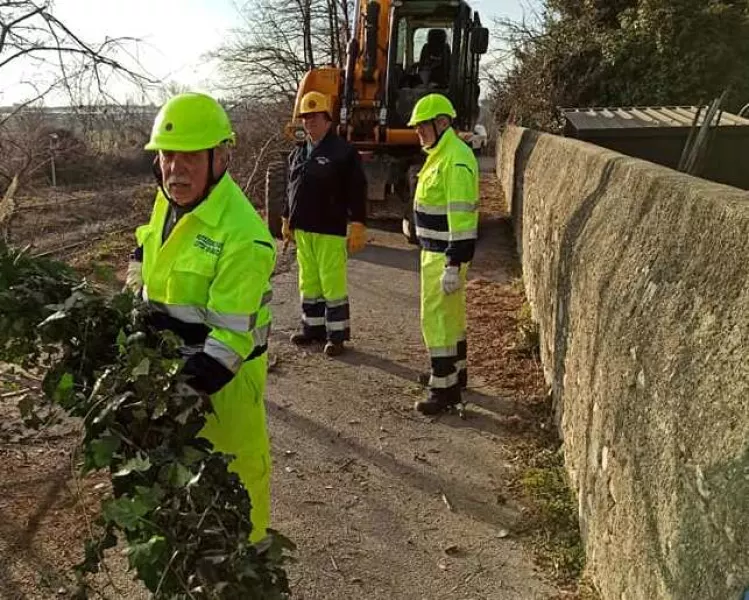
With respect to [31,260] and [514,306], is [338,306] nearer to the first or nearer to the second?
[514,306]

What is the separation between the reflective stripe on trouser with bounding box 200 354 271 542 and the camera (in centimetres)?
292

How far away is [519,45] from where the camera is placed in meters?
22.5

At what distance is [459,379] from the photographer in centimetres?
569

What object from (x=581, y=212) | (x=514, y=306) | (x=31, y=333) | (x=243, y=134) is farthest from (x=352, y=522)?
(x=243, y=134)

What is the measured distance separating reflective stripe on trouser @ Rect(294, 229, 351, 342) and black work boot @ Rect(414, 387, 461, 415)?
1374mm

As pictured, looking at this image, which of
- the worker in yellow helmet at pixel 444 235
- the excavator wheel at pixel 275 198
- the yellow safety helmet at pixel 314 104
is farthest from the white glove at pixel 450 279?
the excavator wheel at pixel 275 198

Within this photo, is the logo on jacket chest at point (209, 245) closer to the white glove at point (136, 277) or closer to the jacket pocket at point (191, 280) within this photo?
the jacket pocket at point (191, 280)

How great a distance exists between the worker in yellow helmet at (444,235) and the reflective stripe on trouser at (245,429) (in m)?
2.40

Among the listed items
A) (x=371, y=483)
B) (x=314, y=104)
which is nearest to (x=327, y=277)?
(x=314, y=104)

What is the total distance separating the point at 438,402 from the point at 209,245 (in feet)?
10.1

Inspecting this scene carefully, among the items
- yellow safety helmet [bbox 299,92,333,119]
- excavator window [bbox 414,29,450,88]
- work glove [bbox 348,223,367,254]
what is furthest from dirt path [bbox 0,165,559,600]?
excavator window [bbox 414,29,450,88]

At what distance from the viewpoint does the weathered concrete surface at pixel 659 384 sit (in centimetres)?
204

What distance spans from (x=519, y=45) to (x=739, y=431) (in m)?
22.2

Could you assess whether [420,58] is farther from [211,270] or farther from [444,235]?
[211,270]
